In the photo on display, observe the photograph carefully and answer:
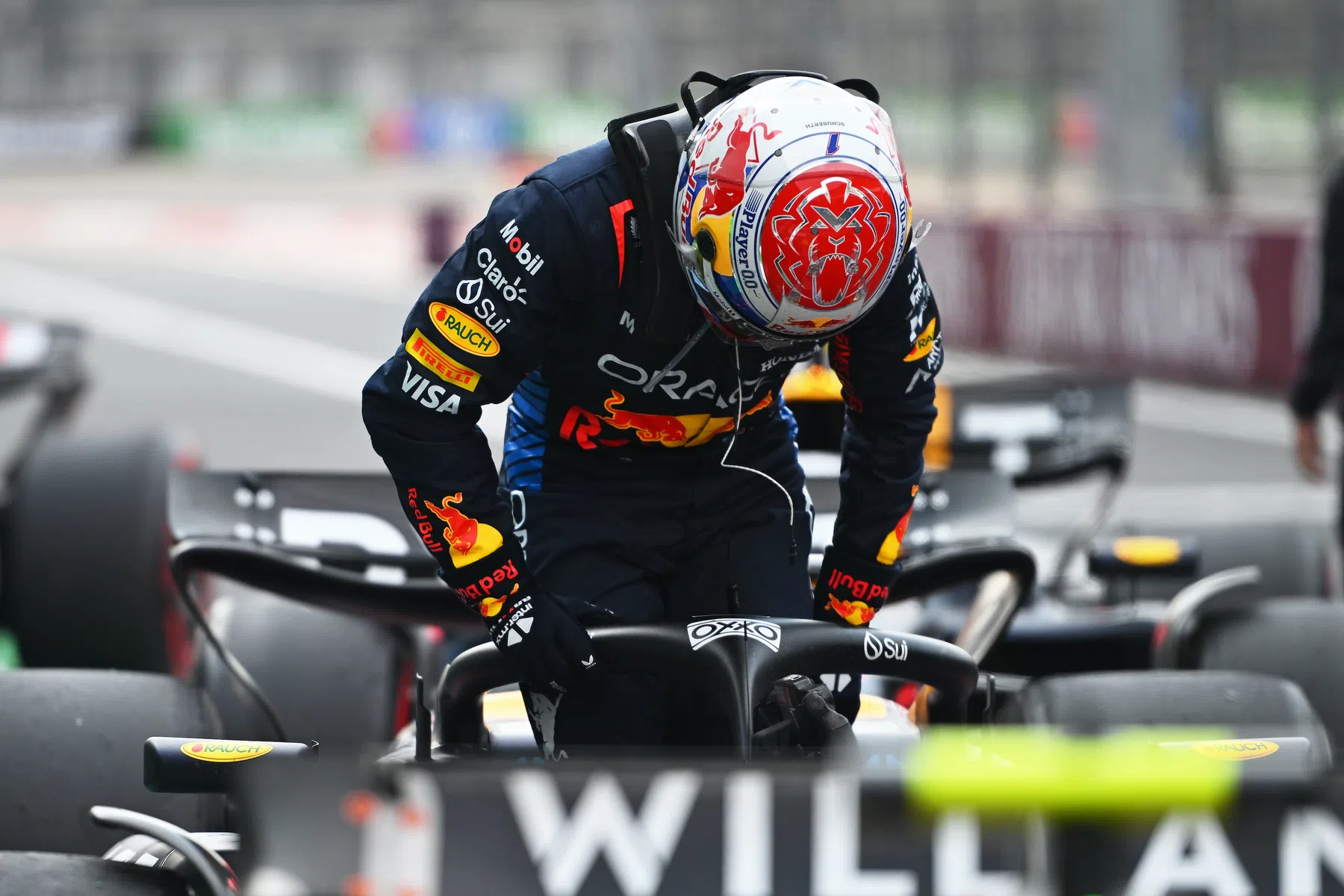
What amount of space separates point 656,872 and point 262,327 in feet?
55.6

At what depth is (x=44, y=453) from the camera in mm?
5184

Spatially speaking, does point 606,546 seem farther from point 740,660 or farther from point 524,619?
point 740,660

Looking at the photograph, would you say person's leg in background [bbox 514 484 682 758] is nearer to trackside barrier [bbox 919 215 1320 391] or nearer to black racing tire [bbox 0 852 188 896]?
black racing tire [bbox 0 852 188 896]

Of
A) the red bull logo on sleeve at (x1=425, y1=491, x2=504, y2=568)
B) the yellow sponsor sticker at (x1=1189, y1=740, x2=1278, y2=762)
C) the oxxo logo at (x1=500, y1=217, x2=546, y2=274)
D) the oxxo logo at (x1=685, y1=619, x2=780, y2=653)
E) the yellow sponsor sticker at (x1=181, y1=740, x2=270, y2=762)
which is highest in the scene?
the oxxo logo at (x1=500, y1=217, x2=546, y2=274)

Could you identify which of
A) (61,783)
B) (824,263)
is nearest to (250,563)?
(61,783)

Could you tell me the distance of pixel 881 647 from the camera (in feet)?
8.72

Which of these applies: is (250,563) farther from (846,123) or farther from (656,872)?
(656,872)

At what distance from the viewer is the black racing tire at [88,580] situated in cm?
504

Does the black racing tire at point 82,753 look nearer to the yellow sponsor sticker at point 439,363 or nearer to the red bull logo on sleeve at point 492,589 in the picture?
the red bull logo on sleeve at point 492,589

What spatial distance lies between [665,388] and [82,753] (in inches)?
43.9

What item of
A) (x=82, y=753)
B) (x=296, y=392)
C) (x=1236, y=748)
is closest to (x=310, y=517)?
(x=82, y=753)

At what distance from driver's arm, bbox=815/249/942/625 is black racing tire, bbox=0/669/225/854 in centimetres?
111

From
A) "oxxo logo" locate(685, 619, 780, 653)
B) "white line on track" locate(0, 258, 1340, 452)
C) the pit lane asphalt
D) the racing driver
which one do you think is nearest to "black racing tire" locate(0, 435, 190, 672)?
the pit lane asphalt

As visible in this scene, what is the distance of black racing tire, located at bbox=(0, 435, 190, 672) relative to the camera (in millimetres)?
5035
